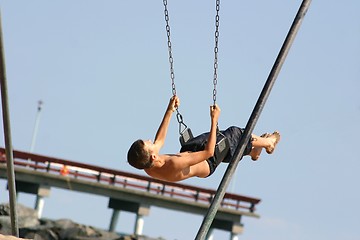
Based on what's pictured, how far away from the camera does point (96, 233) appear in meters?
36.2

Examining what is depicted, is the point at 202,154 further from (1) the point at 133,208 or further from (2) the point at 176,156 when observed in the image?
(1) the point at 133,208

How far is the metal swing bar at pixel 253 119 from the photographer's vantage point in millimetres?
11977

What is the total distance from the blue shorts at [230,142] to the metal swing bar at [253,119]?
0.16 metres

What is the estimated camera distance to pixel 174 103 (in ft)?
40.7

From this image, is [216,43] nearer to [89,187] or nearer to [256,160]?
[256,160]

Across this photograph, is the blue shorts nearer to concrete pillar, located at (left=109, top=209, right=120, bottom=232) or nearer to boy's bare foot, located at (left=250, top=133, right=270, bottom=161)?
boy's bare foot, located at (left=250, top=133, right=270, bottom=161)

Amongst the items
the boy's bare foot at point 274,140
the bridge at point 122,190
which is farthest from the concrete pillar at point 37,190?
the boy's bare foot at point 274,140

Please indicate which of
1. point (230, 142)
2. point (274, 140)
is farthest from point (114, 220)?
point (230, 142)

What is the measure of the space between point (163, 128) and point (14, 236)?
183 centimetres

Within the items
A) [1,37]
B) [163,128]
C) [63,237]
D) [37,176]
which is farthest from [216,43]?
[37,176]

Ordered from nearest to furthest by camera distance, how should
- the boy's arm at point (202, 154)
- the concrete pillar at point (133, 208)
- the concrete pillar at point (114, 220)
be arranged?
1. the boy's arm at point (202, 154)
2. the concrete pillar at point (114, 220)
3. the concrete pillar at point (133, 208)

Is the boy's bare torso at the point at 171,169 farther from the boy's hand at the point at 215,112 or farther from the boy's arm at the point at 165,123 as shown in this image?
the boy's hand at the point at 215,112

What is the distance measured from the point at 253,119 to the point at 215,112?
42 centimetres

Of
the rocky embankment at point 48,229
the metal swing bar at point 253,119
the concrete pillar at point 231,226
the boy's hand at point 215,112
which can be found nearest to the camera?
the metal swing bar at point 253,119
